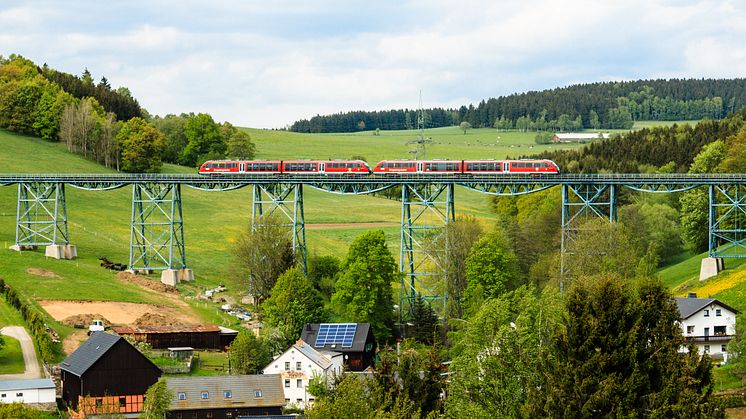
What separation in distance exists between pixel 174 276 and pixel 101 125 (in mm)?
53089

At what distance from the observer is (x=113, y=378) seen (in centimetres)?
5947

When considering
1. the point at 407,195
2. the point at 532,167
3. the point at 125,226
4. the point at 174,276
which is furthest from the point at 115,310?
the point at 125,226

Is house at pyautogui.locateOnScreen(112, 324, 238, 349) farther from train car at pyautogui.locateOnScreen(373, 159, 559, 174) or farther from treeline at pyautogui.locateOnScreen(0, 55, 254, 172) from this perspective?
treeline at pyautogui.locateOnScreen(0, 55, 254, 172)

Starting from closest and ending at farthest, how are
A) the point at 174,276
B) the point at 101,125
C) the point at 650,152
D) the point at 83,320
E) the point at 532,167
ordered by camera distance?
the point at 83,320 → the point at 532,167 → the point at 174,276 → the point at 650,152 → the point at 101,125

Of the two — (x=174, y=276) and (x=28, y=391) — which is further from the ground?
(x=174, y=276)

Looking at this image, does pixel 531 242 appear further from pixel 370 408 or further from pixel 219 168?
pixel 370 408

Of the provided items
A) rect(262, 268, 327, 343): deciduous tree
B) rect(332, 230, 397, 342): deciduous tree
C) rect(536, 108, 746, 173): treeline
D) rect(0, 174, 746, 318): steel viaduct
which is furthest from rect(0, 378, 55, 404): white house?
rect(536, 108, 746, 173): treeline

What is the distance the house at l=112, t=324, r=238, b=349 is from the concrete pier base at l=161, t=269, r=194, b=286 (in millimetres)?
14014

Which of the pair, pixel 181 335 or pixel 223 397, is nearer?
pixel 223 397

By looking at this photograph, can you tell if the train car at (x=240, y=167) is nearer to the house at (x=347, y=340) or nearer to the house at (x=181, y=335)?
the house at (x=181, y=335)

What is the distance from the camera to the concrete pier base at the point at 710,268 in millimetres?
80562

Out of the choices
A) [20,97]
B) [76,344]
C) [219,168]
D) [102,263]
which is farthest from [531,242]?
[20,97]

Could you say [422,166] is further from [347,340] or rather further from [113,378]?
[113,378]

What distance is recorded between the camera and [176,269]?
291 ft
